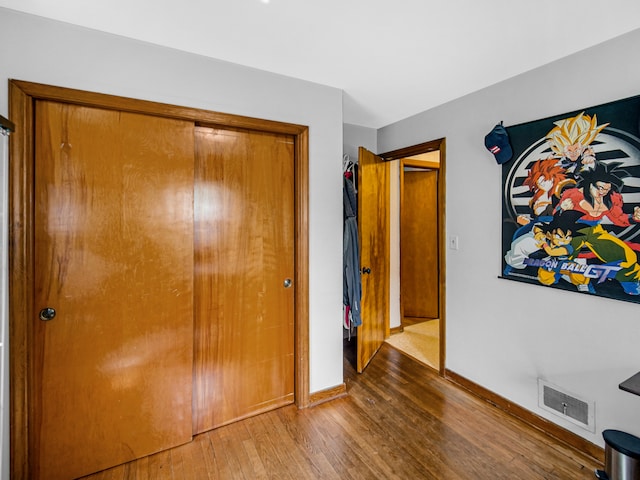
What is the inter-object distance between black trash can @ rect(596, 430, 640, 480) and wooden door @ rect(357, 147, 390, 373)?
1.63m

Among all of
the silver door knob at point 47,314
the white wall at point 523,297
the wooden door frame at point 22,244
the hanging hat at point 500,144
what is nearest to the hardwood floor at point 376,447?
the white wall at point 523,297

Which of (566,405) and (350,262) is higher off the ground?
(350,262)

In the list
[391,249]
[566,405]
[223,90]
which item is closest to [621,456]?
[566,405]

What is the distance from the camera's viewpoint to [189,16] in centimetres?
156

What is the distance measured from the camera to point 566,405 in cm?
195

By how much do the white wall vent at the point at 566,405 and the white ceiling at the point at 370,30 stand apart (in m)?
1.92

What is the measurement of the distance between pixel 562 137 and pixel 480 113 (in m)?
0.65

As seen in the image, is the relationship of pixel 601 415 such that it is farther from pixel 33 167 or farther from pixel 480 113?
pixel 33 167

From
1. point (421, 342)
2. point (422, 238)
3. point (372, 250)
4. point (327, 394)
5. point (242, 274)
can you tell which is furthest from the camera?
point (422, 238)

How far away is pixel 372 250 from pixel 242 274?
4.38 feet

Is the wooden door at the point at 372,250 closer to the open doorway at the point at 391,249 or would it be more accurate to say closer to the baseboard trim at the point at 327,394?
the open doorway at the point at 391,249

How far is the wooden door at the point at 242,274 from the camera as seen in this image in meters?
2.05

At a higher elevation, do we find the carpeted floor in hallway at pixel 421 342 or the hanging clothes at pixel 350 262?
the hanging clothes at pixel 350 262

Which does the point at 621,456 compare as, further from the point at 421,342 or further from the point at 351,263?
the point at 421,342
